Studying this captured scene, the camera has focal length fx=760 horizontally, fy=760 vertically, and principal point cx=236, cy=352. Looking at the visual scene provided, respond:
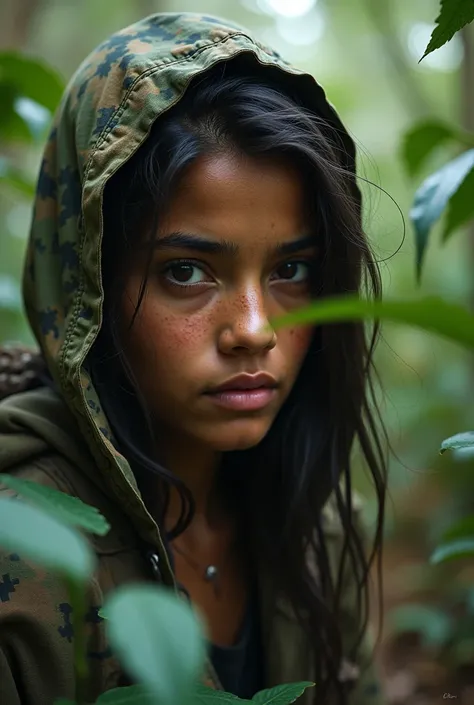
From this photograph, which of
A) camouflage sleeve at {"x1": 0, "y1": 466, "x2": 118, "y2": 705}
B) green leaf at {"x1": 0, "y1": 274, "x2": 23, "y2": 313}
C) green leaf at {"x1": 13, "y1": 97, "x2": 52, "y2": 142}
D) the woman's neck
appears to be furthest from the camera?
green leaf at {"x1": 0, "y1": 274, "x2": 23, "y2": 313}

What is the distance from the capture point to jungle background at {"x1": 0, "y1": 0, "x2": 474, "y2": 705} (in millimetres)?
2168

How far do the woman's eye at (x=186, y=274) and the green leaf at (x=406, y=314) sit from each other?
0.70 meters

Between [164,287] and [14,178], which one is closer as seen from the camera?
[164,287]

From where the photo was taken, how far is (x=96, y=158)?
125cm

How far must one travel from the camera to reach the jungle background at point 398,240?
2168 mm

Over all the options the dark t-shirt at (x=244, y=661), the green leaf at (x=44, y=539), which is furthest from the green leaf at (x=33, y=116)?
the green leaf at (x=44, y=539)

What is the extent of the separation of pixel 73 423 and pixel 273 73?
0.74m

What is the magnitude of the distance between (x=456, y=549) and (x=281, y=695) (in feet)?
1.44

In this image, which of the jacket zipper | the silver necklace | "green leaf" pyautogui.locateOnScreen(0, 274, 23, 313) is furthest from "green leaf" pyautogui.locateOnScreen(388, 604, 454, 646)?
"green leaf" pyautogui.locateOnScreen(0, 274, 23, 313)

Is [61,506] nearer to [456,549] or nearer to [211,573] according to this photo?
[456,549]

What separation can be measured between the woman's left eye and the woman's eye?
0.16 meters

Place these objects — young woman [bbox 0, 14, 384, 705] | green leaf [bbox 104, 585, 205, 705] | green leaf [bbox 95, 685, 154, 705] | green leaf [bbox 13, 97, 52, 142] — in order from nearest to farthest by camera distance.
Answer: green leaf [bbox 104, 585, 205, 705]
green leaf [bbox 95, 685, 154, 705]
young woman [bbox 0, 14, 384, 705]
green leaf [bbox 13, 97, 52, 142]

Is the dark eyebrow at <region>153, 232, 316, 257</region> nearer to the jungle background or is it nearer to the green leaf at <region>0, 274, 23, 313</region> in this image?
the jungle background

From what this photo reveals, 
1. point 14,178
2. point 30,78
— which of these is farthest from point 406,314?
point 30,78
